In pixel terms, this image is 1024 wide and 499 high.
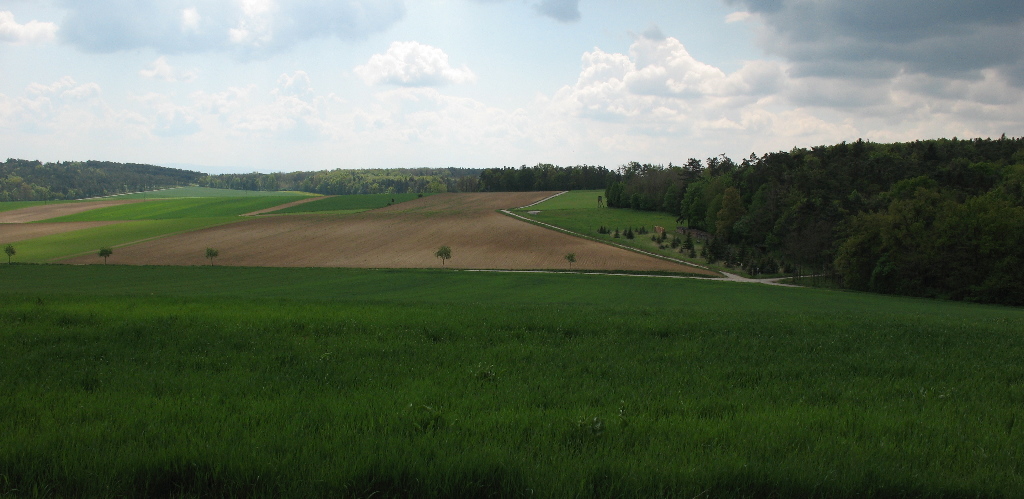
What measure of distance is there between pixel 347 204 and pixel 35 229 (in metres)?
60.2

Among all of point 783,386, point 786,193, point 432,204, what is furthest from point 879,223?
point 432,204

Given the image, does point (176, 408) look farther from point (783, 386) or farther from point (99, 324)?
point (783, 386)

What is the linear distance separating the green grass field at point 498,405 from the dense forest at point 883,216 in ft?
174

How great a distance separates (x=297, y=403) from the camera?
22.1ft

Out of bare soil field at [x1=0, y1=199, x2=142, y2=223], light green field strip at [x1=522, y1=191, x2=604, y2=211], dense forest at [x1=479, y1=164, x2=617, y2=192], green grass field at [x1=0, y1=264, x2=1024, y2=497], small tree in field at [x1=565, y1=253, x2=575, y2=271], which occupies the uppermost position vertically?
dense forest at [x1=479, y1=164, x2=617, y2=192]

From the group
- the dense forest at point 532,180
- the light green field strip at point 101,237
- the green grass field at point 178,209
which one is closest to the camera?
the light green field strip at point 101,237

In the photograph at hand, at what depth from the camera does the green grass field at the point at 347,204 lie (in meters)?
131

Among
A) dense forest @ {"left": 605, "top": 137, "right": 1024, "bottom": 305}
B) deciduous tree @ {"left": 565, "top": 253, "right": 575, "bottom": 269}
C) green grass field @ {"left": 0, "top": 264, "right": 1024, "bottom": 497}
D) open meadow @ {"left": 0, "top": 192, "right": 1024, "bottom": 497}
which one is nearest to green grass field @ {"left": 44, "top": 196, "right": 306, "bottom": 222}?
deciduous tree @ {"left": 565, "top": 253, "right": 575, "bottom": 269}

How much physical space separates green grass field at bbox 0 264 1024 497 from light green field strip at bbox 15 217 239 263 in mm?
79989

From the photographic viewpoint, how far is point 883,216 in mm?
61531

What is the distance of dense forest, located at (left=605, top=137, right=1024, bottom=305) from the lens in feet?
180

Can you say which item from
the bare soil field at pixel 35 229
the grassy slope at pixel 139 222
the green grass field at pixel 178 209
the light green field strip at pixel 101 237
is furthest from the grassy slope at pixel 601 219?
the bare soil field at pixel 35 229

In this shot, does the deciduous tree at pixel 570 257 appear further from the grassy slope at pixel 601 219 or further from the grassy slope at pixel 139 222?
the grassy slope at pixel 139 222

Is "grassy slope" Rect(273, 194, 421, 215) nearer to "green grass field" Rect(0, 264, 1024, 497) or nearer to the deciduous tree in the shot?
the deciduous tree
